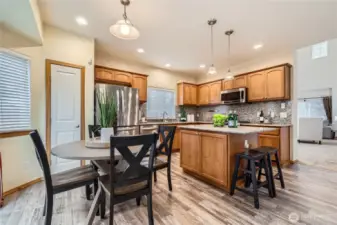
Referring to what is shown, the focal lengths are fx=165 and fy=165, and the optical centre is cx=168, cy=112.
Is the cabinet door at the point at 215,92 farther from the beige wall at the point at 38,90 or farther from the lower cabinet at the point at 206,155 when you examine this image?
the beige wall at the point at 38,90

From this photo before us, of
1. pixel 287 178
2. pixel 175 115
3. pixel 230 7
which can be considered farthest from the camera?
pixel 175 115

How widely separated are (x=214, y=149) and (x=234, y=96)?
2.67 metres

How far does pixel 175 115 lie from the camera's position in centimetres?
591

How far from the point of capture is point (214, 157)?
101 inches

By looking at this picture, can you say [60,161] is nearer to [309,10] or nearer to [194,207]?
[194,207]

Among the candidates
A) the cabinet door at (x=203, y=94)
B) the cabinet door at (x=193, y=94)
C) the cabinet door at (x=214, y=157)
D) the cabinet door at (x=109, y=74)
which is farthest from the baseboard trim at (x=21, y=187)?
the cabinet door at (x=203, y=94)

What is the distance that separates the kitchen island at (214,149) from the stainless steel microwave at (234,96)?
77.1 inches

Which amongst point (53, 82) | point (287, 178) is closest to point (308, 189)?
point (287, 178)

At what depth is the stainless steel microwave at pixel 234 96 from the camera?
14.7 feet

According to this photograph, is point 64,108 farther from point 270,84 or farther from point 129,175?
point 270,84

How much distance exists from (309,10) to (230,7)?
1.21 metres

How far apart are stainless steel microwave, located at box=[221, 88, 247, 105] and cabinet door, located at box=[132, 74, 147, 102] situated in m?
2.38

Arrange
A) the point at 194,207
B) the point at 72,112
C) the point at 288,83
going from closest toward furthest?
the point at 194,207 → the point at 72,112 → the point at 288,83

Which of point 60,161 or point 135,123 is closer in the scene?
point 60,161
